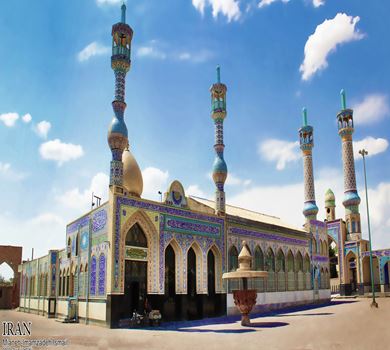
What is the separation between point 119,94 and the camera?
2211cm

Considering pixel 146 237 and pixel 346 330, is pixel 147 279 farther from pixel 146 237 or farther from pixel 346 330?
pixel 346 330

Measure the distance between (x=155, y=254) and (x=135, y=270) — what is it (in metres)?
1.47

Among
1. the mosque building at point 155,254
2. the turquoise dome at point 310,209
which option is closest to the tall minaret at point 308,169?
the turquoise dome at point 310,209

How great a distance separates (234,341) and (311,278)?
74.4 feet

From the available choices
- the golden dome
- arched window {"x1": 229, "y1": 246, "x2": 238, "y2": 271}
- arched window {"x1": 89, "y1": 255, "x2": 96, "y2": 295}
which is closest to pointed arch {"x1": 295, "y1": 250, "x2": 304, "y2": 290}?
arched window {"x1": 229, "y1": 246, "x2": 238, "y2": 271}

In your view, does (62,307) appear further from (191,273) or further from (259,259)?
(259,259)

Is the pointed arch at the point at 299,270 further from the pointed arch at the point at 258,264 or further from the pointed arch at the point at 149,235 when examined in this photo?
the pointed arch at the point at 149,235

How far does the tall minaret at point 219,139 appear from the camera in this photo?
26406 millimetres

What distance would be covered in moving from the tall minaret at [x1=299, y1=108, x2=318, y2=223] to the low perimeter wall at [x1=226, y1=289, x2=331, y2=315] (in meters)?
7.63

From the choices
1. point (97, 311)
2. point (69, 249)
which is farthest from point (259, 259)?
point (97, 311)

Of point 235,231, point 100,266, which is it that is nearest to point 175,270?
point 100,266

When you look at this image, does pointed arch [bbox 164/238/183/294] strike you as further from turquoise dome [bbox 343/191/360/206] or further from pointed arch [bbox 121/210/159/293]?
turquoise dome [bbox 343/191/360/206]

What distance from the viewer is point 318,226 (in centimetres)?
3744

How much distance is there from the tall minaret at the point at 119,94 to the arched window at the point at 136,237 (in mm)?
2467
